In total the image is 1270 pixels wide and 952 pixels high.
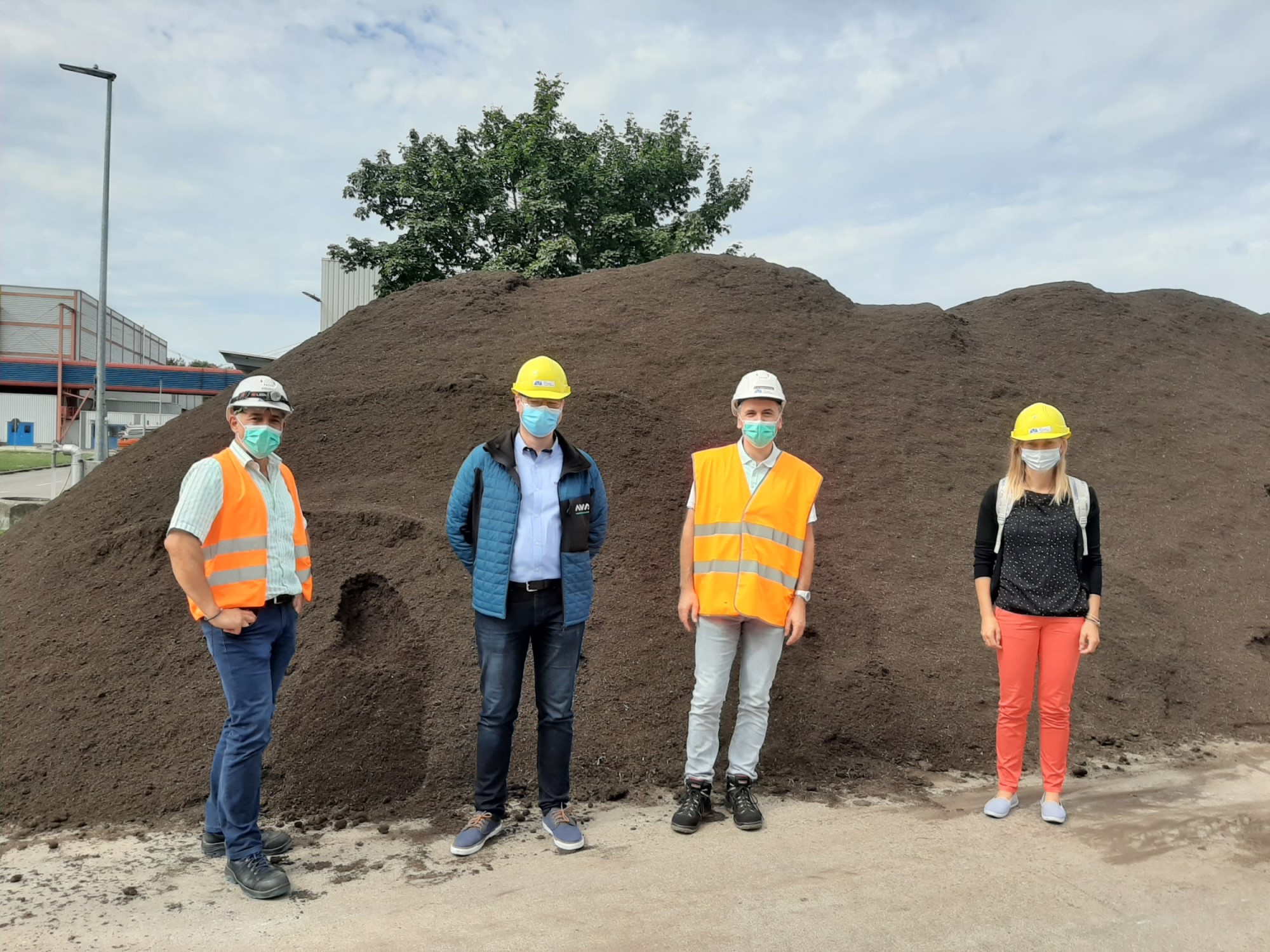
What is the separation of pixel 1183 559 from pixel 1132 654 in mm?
1846

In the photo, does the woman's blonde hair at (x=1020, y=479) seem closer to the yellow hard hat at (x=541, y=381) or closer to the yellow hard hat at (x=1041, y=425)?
the yellow hard hat at (x=1041, y=425)

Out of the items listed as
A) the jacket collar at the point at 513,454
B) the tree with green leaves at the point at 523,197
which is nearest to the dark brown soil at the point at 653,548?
the jacket collar at the point at 513,454

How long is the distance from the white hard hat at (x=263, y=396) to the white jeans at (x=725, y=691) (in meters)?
2.17

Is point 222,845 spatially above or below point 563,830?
below

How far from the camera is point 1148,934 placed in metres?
3.20

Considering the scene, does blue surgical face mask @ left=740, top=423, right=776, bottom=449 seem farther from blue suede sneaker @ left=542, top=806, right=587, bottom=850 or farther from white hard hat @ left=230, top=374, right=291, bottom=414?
white hard hat @ left=230, top=374, right=291, bottom=414

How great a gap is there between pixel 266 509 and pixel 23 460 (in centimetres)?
3167

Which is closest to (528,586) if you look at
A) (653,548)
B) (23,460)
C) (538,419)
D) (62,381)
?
(538,419)

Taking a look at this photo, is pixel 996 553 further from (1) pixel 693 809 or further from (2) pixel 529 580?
(2) pixel 529 580

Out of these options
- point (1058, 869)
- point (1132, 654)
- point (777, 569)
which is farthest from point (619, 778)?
point (1132, 654)

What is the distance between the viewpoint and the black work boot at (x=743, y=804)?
412cm

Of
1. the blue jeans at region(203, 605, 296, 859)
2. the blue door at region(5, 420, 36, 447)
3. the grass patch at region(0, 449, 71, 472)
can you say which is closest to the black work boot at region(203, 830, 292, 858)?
the blue jeans at region(203, 605, 296, 859)

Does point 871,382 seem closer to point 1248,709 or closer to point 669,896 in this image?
point 1248,709

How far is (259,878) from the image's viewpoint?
345cm
